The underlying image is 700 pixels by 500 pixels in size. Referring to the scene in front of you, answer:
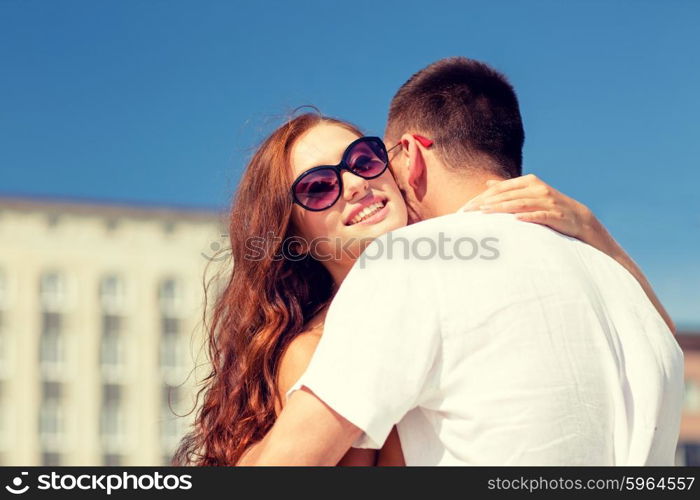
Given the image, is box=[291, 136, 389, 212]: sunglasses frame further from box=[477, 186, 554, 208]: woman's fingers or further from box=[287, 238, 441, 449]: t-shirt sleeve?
box=[287, 238, 441, 449]: t-shirt sleeve

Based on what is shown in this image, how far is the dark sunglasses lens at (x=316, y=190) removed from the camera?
3.75m

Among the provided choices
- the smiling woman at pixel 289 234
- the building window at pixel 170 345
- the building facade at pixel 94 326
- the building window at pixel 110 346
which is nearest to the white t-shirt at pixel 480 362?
the smiling woman at pixel 289 234

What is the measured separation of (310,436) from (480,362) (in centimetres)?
44

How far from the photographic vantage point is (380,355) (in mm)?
2420

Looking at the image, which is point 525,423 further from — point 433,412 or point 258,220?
point 258,220

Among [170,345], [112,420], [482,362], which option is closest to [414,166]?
[482,362]

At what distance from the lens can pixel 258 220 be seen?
12.5 feet

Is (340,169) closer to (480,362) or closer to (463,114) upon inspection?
(463,114)

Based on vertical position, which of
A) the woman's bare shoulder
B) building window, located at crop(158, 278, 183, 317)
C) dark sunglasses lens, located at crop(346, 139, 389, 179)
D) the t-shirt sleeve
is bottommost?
the t-shirt sleeve

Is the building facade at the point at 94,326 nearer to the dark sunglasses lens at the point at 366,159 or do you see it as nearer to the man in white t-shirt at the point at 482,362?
the dark sunglasses lens at the point at 366,159

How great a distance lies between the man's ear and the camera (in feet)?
11.7

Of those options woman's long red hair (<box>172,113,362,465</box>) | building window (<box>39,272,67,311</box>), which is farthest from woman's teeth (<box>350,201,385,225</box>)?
building window (<box>39,272,67,311</box>)
